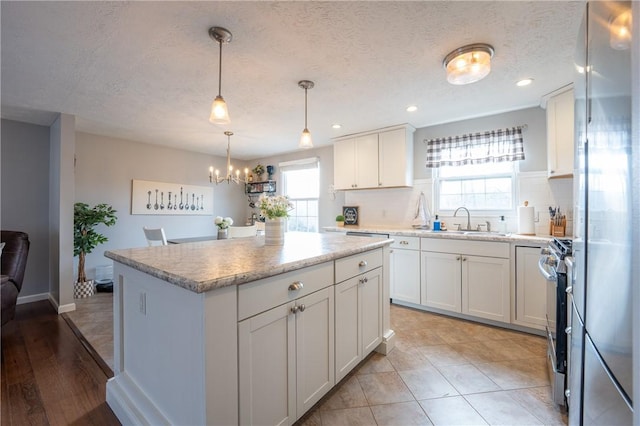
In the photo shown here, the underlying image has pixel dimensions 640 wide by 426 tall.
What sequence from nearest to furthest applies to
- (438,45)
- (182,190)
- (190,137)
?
1. (438,45)
2. (190,137)
3. (182,190)

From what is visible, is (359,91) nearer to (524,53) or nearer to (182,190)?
(524,53)

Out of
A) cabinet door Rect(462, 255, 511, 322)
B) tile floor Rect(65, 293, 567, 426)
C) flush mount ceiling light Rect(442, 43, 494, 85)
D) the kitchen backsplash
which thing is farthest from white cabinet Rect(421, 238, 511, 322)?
flush mount ceiling light Rect(442, 43, 494, 85)

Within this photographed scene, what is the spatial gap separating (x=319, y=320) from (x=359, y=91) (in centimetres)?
209

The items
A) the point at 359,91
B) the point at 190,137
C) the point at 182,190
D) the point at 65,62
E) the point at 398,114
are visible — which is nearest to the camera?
the point at 65,62

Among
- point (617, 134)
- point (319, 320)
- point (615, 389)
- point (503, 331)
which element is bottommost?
point (503, 331)

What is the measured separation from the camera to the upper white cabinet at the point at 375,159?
360 cm

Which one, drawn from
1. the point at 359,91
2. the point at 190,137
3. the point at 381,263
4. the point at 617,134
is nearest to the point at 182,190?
the point at 190,137

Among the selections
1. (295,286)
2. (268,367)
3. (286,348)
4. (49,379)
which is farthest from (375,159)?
(49,379)

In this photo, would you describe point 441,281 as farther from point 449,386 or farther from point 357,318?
point 357,318

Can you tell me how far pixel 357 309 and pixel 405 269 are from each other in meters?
1.60

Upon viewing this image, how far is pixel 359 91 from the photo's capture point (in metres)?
2.56

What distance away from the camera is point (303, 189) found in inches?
202

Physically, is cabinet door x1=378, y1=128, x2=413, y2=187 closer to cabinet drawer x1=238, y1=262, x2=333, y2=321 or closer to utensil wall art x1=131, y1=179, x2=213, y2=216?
cabinet drawer x1=238, y1=262, x2=333, y2=321

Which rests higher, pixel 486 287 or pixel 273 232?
pixel 273 232
